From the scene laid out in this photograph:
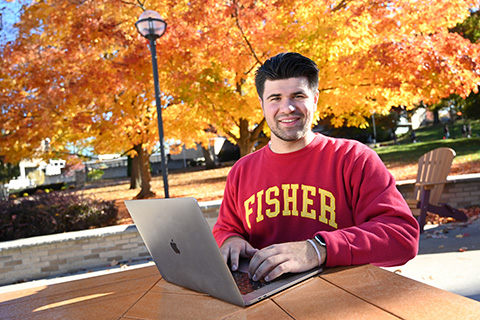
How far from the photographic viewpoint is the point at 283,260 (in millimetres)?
1398

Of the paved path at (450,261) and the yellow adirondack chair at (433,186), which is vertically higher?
the yellow adirondack chair at (433,186)

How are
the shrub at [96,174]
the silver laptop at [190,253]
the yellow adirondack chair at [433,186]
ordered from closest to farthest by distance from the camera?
the silver laptop at [190,253], the yellow adirondack chair at [433,186], the shrub at [96,174]

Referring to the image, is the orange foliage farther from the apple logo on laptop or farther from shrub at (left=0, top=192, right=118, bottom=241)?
the apple logo on laptop

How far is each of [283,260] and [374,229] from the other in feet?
1.27

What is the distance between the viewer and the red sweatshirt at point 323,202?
154cm

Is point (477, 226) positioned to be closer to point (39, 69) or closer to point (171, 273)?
point (171, 273)

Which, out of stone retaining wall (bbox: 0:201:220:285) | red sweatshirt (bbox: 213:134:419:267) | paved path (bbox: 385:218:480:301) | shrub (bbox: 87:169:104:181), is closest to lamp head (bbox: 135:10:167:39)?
stone retaining wall (bbox: 0:201:220:285)

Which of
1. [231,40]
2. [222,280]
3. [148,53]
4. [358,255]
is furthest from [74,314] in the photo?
[148,53]

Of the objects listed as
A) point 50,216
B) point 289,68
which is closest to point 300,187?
point 289,68

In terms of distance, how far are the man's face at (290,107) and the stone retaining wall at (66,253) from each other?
4435mm

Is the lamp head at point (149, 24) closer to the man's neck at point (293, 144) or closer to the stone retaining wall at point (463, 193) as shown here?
the man's neck at point (293, 144)

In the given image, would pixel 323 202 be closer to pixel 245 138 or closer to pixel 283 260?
pixel 283 260

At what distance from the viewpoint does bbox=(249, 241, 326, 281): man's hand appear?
138cm

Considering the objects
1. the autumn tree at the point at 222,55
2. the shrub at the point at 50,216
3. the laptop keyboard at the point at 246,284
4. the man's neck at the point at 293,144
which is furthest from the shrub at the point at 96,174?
the laptop keyboard at the point at 246,284
